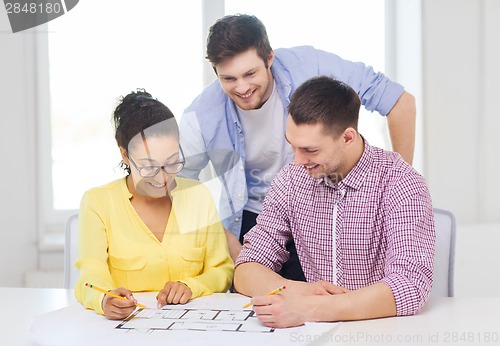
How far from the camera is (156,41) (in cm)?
197

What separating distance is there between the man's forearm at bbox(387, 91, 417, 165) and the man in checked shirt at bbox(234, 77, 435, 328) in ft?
1.20

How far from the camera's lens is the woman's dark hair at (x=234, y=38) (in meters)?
1.40

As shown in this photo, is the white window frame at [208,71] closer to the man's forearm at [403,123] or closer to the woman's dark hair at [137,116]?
the man's forearm at [403,123]

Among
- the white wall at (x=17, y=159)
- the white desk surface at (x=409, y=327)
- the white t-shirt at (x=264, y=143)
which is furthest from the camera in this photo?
the white wall at (x=17, y=159)

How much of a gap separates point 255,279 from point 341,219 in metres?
0.18

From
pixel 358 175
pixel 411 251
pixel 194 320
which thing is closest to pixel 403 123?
pixel 358 175

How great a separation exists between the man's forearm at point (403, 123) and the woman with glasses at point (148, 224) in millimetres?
541

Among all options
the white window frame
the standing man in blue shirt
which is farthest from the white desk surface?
the white window frame

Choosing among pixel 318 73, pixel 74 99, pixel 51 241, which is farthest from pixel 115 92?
pixel 318 73

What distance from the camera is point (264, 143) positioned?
152 cm

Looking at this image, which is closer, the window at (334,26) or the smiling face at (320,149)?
the smiling face at (320,149)

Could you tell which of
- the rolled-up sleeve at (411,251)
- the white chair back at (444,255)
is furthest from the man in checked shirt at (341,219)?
the white chair back at (444,255)

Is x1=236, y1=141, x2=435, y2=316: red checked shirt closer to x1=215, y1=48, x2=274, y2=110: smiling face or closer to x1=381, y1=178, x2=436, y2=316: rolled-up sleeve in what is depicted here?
x1=381, y1=178, x2=436, y2=316: rolled-up sleeve

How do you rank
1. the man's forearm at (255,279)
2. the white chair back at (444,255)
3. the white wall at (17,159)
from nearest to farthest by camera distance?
the man's forearm at (255,279) < the white chair back at (444,255) < the white wall at (17,159)
